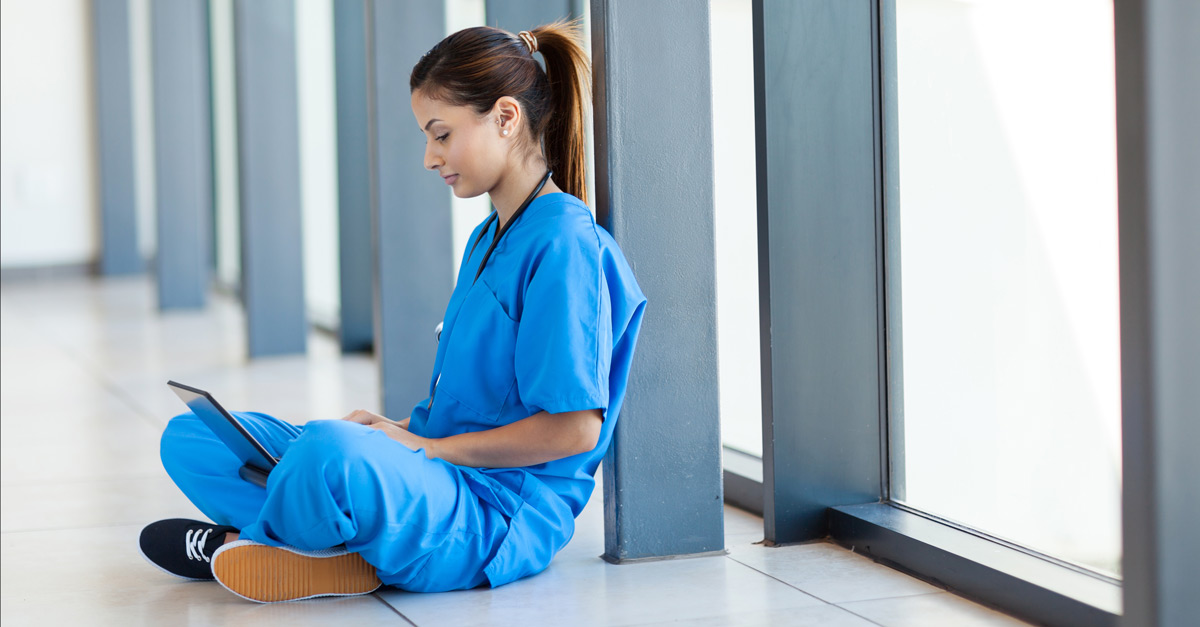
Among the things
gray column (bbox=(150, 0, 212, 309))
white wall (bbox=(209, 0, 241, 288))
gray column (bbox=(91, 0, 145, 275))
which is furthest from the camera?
gray column (bbox=(91, 0, 145, 275))

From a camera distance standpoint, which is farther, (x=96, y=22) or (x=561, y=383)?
(x=96, y=22)

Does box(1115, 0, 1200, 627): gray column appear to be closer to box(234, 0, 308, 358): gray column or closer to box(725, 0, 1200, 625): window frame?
box(725, 0, 1200, 625): window frame

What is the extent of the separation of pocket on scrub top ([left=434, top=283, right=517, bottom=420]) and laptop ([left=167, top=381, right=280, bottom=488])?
0.28m

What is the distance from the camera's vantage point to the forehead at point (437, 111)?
6.27 feet

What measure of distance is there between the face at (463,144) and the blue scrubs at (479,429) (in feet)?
0.29

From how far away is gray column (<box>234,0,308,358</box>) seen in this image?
462cm

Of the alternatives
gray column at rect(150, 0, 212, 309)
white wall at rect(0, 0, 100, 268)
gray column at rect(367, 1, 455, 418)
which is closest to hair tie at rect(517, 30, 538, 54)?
gray column at rect(367, 1, 455, 418)

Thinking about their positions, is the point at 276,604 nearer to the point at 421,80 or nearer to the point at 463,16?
the point at 421,80

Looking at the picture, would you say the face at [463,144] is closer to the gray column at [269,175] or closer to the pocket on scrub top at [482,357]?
the pocket on scrub top at [482,357]

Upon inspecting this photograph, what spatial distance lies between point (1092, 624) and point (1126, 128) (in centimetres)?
68

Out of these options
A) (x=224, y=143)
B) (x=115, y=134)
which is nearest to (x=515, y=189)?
(x=224, y=143)

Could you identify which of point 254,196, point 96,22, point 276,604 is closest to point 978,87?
point 276,604

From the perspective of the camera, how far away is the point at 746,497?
2438mm

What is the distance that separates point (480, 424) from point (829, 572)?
58cm
